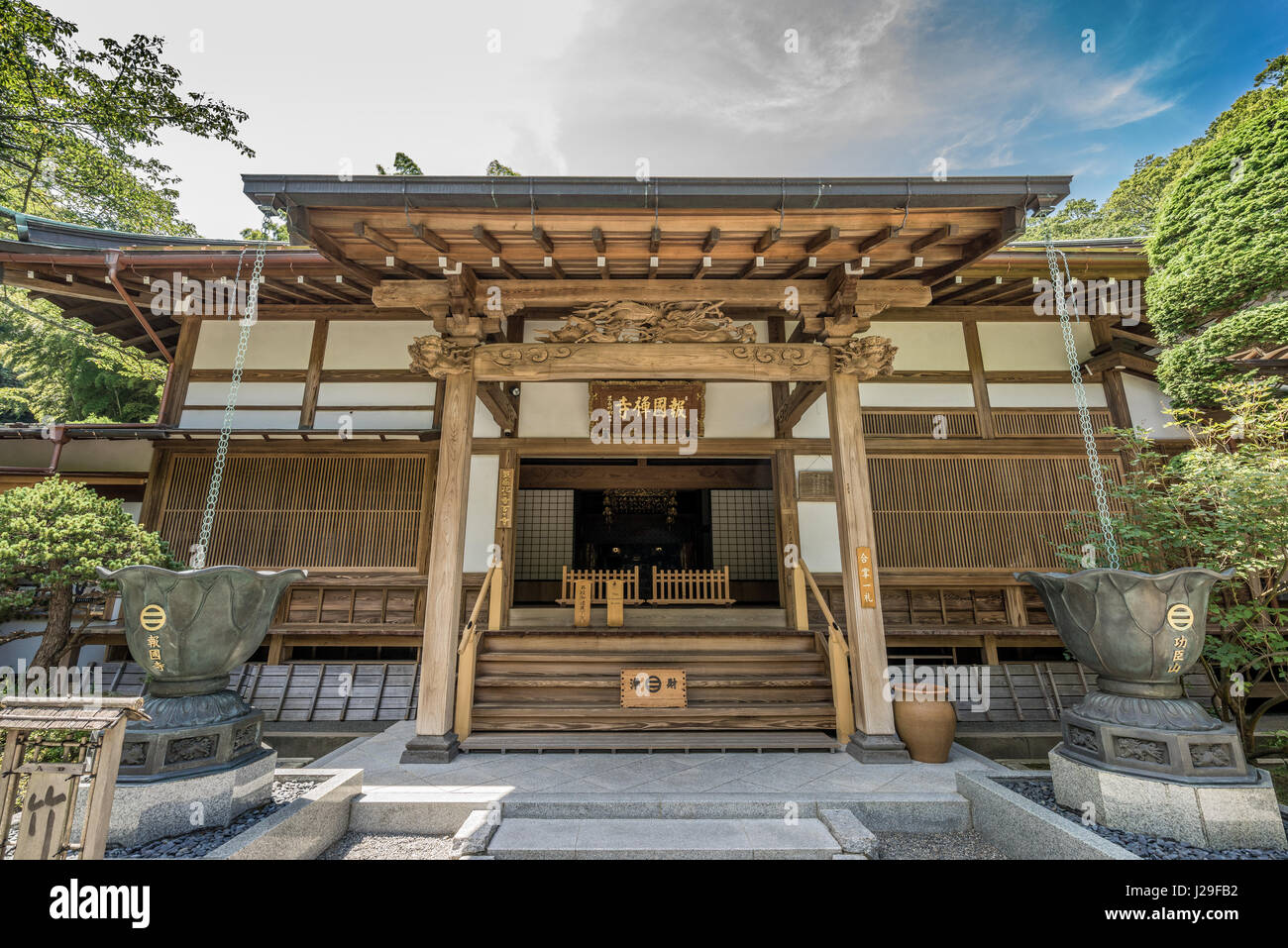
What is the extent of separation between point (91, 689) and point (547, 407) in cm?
666

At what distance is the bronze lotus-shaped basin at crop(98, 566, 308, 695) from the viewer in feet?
11.0

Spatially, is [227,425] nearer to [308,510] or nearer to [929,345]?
[308,510]

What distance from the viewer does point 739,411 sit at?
841cm

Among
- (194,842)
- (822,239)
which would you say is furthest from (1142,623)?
(194,842)

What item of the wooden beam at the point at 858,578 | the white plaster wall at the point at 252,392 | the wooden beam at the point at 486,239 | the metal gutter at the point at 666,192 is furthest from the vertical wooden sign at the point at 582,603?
the metal gutter at the point at 666,192

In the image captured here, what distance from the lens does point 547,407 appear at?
8.45 m

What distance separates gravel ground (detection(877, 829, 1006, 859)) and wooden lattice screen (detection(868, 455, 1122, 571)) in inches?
168

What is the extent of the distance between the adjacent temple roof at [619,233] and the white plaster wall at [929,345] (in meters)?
1.35

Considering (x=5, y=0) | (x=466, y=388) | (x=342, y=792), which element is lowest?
(x=342, y=792)

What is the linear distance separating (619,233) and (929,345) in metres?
5.60

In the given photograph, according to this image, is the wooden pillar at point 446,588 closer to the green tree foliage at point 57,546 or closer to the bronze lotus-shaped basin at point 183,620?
the bronze lotus-shaped basin at point 183,620

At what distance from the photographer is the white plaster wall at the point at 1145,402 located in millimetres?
7942

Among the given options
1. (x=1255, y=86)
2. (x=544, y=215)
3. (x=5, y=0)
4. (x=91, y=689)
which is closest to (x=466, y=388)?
(x=544, y=215)
